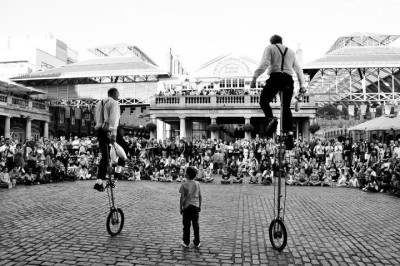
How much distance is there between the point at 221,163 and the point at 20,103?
27.3 meters

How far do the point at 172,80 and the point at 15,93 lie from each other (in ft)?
59.4

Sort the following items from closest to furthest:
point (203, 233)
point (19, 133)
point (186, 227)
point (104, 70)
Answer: point (186, 227), point (203, 233), point (19, 133), point (104, 70)

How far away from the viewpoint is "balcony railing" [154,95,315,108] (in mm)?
27672

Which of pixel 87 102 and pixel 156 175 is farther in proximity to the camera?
pixel 87 102

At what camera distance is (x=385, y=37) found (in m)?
42.9

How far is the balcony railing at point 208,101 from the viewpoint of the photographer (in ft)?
90.8

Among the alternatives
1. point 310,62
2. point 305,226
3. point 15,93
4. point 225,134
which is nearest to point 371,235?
point 305,226

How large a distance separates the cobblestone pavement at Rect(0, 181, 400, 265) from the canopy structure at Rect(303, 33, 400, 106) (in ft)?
77.1

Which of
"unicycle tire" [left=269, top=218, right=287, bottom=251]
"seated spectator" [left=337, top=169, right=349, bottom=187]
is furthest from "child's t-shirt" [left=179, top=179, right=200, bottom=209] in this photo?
"seated spectator" [left=337, top=169, right=349, bottom=187]

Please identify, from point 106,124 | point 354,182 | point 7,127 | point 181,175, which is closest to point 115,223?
point 106,124

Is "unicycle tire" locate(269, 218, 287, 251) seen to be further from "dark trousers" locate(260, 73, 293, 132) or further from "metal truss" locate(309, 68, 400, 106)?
"metal truss" locate(309, 68, 400, 106)

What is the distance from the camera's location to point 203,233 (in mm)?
6727

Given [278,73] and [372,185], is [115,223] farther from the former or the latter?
[372,185]

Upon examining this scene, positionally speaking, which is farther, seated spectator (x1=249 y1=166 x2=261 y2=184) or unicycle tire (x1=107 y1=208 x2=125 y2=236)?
seated spectator (x1=249 y1=166 x2=261 y2=184)
